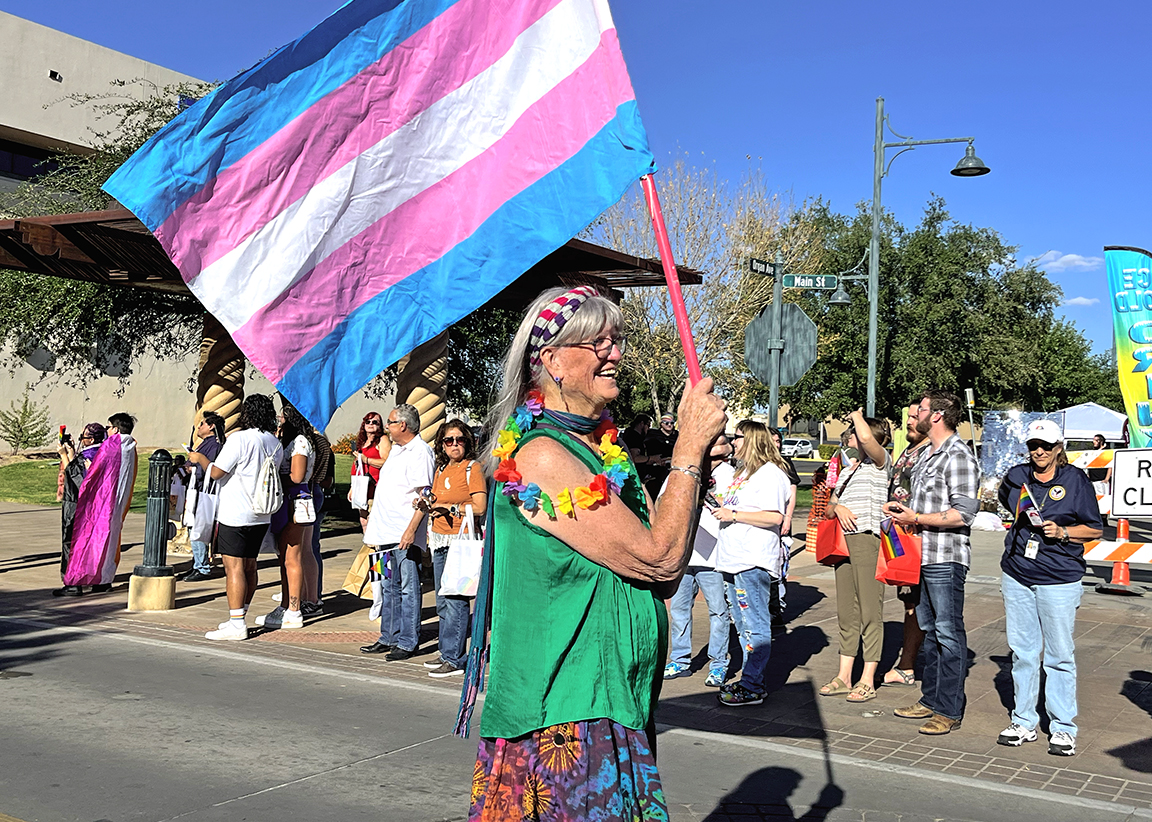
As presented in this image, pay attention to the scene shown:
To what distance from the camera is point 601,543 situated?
2.61 m

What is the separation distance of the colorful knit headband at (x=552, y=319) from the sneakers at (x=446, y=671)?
18.4ft

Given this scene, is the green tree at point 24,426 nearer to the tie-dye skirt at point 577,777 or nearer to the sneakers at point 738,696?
the sneakers at point 738,696

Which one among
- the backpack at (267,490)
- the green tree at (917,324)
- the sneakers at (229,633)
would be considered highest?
the green tree at (917,324)

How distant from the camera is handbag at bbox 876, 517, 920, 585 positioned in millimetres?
7203

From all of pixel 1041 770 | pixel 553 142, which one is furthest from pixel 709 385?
pixel 1041 770

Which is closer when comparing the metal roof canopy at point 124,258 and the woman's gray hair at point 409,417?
the woman's gray hair at point 409,417

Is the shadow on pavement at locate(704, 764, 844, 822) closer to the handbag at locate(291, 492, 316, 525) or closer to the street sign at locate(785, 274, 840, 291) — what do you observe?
the handbag at locate(291, 492, 316, 525)

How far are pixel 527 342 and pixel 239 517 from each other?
656 cm

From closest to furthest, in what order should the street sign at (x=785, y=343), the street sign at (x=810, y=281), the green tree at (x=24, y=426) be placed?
the street sign at (x=785, y=343)
the street sign at (x=810, y=281)
the green tree at (x=24, y=426)

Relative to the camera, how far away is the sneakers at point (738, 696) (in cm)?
729

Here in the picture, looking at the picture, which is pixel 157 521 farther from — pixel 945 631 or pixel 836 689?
pixel 945 631

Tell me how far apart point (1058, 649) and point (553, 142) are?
4.43m

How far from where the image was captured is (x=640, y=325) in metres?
28.0

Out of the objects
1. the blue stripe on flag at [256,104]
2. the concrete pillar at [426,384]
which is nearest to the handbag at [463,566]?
the blue stripe on flag at [256,104]
